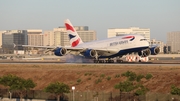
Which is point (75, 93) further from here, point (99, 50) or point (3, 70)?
point (99, 50)

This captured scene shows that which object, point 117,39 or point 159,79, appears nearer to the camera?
point 159,79

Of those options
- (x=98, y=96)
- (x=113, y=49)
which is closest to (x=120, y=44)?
(x=113, y=49)

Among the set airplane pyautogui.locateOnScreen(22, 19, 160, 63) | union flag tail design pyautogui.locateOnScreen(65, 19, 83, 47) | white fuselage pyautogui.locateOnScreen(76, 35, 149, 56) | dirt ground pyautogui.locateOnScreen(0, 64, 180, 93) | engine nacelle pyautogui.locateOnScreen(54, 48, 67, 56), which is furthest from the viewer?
union flag tail design pyautogui.locateOnScreen(65, 19, 83, 47)

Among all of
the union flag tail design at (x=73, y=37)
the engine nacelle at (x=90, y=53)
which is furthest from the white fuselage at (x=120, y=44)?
the union flag tail design at (x=73, y=37)

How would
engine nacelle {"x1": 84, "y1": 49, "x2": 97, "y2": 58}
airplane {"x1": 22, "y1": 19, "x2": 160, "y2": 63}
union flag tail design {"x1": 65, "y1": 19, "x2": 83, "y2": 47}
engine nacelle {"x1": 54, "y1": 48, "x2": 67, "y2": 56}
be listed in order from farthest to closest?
union flag tail design {"x1": 65, "y1": 19, "x2": 83, "y2": 47} → engine nacelle {"x1": 84, "y1": 49, "x2": 97, "y2": 58} → engine nacelle {"x1": 54, "y1": 48, "x2": 67, "y2": 56} → airplane {"x1": 22, "y1": 19, "x2": 160, "y2": 63}

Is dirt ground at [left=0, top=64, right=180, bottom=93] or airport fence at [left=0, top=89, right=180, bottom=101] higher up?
dirt ground at [left=0, top=64, right=180, bottom=93]

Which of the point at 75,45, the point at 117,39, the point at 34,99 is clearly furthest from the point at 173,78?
the point at 75,45

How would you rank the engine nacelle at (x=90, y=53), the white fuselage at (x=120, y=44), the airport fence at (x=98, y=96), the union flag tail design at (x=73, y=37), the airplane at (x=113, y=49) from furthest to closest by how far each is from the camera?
1. the union flag tail design at (x=73, y=37)
2. the engine nacelle at (x=90, y=53)
3. the airplane at (x=113, y=49)
4. the white fuselage at (x=120, y=44)
5. the airport fence at (x=98, y=96)

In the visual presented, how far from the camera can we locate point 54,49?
98.7 meters

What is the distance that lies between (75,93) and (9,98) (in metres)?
Answer: 8.80

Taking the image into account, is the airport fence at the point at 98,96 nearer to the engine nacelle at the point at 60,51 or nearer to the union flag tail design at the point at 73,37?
the engine nacelle at the point at 60,51

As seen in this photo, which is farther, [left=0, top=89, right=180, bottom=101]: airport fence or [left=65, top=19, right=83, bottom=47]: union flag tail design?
[left=65, top=19, right=83, bottom=47]: union flag tail design

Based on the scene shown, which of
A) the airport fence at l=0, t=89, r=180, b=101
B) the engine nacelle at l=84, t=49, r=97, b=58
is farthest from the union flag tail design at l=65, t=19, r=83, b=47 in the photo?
the airport fence at l=0, t=89, r=180, b=101

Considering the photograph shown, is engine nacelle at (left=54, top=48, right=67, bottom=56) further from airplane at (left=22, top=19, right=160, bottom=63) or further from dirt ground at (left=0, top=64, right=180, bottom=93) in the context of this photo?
dirt ground at (left=0, top=64, right=180, bottom=93)
